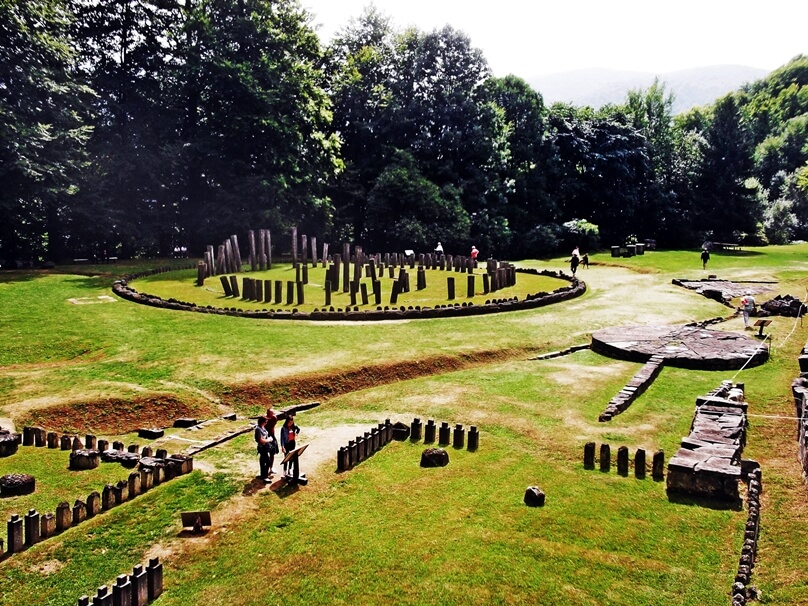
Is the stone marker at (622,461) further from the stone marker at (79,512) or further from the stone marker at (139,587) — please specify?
→ the stone marker at (79,512)

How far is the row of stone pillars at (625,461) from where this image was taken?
466 inches

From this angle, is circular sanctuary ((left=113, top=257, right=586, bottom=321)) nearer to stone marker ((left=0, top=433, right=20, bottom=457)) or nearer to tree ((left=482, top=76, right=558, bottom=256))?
stone marker ((left=0, top=433, right=20, bottom=457))

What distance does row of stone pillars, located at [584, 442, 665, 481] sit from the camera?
11844mm

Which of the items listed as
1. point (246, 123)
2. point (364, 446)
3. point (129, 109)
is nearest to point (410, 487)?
point (364, 446)

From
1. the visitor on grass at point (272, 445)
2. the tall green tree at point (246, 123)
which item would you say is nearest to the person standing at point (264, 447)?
the visitor on grass at point (272, 445)

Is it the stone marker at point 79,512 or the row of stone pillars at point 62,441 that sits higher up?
the row of stone pillars at point 62,441

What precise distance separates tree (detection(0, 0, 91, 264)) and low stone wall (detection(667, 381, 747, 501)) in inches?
1470

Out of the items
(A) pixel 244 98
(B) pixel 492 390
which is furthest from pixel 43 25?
(B) pixel 492 390

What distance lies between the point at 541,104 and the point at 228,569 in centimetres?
5664

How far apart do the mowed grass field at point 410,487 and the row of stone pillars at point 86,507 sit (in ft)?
0.71

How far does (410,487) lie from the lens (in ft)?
38.1

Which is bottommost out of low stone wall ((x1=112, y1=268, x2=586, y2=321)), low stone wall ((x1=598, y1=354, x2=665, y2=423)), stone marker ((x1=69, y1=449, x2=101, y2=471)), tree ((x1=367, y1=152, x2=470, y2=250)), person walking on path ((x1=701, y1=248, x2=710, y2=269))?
stone marker ((x1=69, y1=449, x2=101, y2=471))

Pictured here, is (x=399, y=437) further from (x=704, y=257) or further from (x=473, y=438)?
(x=704, y=257)

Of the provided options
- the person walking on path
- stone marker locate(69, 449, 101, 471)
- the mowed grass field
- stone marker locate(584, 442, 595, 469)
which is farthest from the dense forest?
stone marker locate(584, 442, 595, 469)
